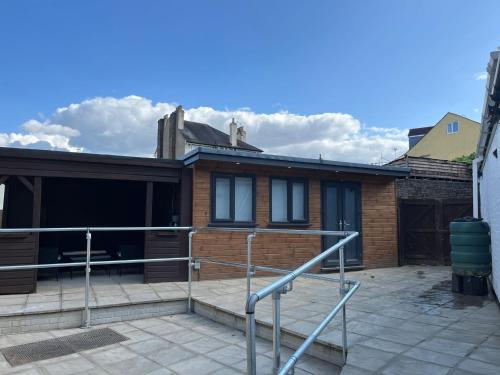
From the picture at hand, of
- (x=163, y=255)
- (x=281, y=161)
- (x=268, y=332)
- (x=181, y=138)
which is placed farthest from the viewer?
(x=181, y=138)

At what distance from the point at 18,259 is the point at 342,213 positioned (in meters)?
6.66

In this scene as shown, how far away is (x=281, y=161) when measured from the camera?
7.77m

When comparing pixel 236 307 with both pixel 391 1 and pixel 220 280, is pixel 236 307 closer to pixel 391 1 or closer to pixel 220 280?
pixel 220 280

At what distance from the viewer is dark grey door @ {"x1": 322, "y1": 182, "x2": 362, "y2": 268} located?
8648mm

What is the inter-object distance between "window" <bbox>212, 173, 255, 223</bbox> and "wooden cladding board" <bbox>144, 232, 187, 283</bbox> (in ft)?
2.97

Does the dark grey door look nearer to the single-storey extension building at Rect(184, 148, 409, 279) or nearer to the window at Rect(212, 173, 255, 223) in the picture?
the single-storey extension building at Rect(184, 148, 409, 279)

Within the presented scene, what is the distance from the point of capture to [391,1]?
26.9 ft

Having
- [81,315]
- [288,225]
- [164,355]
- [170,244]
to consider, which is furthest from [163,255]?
[164,355]

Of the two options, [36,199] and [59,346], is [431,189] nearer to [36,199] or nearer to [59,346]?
[36,199]

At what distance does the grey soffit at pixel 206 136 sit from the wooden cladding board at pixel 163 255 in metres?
19.0

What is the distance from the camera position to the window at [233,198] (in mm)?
7539

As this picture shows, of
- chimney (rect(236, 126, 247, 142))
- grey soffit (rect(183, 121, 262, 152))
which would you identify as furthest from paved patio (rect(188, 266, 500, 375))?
chimney (rect(236, 126, 247, 142))

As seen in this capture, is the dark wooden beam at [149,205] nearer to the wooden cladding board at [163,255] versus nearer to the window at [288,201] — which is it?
the wooden cladding board at [163,255]

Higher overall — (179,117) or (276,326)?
(179,117)
